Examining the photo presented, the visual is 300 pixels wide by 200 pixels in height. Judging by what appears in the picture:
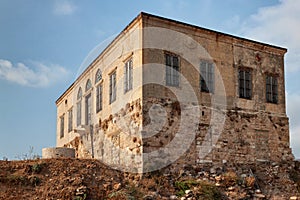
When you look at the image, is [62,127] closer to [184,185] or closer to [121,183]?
[121,183]

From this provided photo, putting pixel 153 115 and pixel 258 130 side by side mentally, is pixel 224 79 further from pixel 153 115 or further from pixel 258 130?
pixel 153 115

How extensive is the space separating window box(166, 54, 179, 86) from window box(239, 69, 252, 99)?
389 cm

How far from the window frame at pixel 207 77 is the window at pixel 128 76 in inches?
→ 132

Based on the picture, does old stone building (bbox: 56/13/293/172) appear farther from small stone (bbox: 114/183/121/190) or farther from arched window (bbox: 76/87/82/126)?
arched window (bbox: 76/87/82/126)

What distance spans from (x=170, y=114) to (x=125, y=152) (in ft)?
8.88

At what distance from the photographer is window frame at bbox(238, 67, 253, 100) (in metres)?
22.2

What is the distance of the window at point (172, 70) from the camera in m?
20.0

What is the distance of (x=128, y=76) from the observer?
821 inches

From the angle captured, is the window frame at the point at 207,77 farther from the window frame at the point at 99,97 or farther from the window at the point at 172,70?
the window frame at the point at 99,97

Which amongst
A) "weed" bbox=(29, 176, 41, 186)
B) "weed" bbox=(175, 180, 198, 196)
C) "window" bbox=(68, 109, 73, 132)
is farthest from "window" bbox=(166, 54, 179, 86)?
"window" bbox=(68, 109, 73, 132)

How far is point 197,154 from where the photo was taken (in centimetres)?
1988

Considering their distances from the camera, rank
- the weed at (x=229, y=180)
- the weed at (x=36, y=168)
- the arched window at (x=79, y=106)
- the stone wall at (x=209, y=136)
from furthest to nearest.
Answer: the arched window at (x=79, y=106), the stone wall at (x=209, y=136), the weed at (x=229, y=180), the weed at (x=36, y=168)

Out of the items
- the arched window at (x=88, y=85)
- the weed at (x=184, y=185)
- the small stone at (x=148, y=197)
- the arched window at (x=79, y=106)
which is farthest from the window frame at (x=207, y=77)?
the arched window at (x=79, y=106)

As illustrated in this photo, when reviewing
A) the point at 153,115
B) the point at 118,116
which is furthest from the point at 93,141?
the point at 153,115
